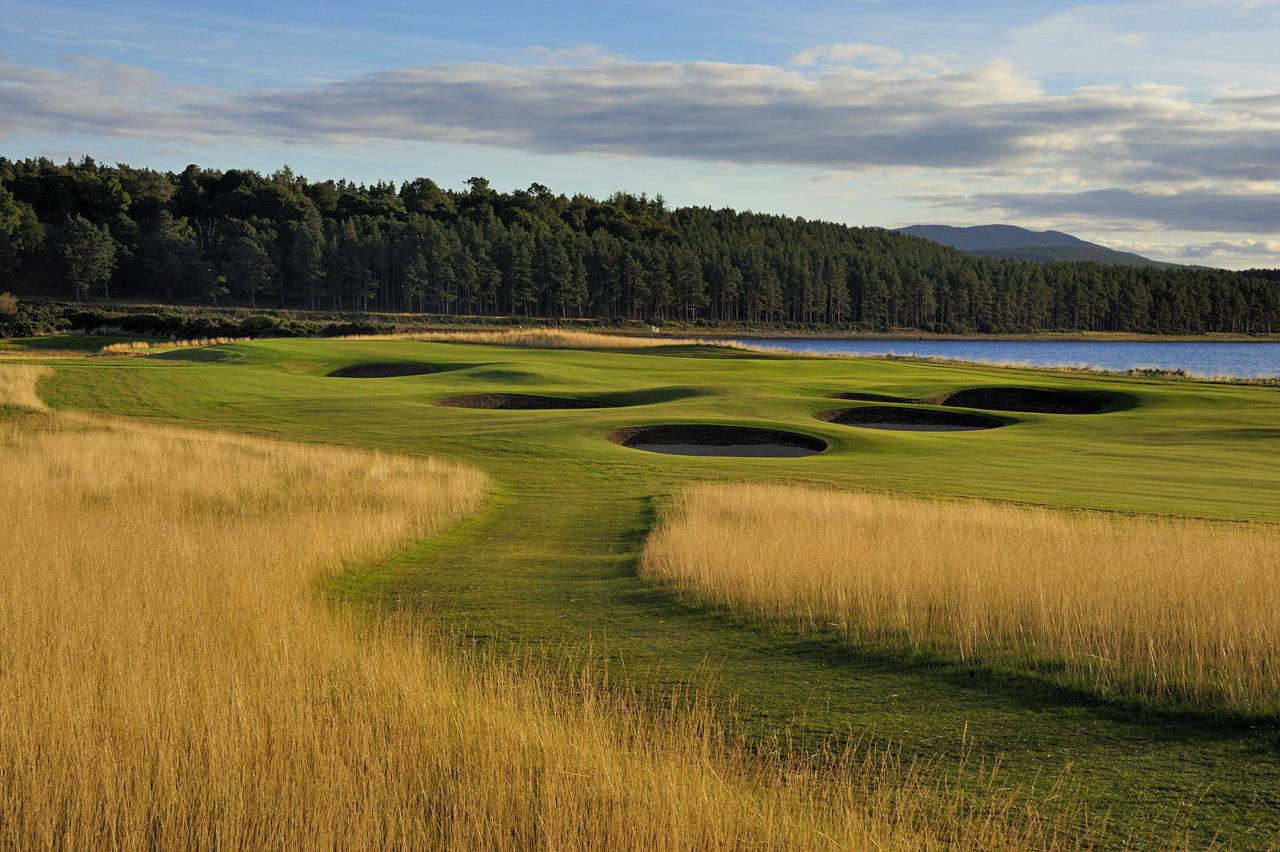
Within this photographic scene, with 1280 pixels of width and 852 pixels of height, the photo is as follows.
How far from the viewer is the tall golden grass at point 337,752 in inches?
223

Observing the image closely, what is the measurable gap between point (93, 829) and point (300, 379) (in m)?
37.6

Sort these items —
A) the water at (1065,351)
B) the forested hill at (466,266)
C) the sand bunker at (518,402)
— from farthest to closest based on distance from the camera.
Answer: the forested hill at (466,266)
the water at (1065,351)
the sand bunker at (518,402)

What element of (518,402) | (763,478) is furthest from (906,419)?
(763,478)

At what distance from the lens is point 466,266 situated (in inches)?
5448

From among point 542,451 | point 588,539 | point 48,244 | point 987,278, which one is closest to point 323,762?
point 588,539

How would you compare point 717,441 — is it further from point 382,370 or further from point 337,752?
point 382,370

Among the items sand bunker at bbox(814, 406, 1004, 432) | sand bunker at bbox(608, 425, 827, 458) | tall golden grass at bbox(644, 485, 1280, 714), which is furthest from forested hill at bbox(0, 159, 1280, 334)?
tall golden grass at bbox(644, 485, 1280, 714)

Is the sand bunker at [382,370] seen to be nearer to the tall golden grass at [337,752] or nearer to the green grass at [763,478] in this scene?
the green grass at [763,478]

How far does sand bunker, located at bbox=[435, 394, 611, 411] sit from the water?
6577 centimetres

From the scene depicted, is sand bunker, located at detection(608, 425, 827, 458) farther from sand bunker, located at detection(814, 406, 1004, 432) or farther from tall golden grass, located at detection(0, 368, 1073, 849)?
tall golden grass, located at detection(0, 368, 1073, 849)

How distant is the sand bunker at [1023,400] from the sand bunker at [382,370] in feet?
77.0

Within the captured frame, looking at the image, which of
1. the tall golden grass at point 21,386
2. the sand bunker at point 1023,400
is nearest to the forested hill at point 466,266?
the tall golden grass at point 21,386

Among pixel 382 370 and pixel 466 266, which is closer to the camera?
pixel 382 370

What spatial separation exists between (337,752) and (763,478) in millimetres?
16446
